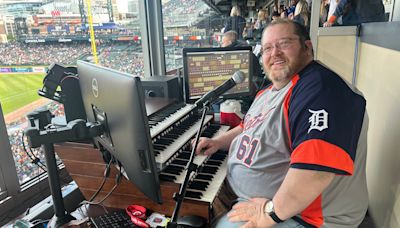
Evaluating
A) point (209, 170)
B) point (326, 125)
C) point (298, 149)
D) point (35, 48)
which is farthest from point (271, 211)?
point (35, 48)

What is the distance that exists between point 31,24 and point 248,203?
5.83 feet

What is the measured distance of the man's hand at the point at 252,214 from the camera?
3.92ft

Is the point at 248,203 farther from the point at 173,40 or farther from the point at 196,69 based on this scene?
the point at 173,40

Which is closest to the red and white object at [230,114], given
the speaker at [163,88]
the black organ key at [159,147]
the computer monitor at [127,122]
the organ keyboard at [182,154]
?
the organ keyboard at [182,154]

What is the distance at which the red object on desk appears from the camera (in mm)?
1253

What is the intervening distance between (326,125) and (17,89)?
1.86 m

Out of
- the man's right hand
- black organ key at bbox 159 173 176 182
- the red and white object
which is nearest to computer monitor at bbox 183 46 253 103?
the red and white object

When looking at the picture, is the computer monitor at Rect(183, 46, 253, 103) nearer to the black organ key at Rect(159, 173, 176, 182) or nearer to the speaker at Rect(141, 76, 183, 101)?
the speaker at Rect(141, 76, 183, 101)

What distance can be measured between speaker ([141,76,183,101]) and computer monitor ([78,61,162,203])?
1033 mm

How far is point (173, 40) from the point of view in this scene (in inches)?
139

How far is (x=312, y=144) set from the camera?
1021 millimetres

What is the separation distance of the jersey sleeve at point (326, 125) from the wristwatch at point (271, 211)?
0.22 meters

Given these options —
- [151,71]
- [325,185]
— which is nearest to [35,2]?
[151,71]

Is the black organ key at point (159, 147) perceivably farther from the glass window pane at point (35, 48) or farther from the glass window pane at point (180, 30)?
the glass window pane at point (180, 30)
